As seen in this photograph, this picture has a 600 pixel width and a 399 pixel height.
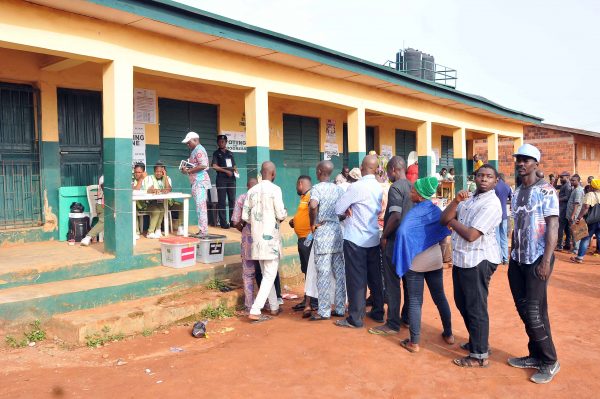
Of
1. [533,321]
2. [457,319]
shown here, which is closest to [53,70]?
[457,319]

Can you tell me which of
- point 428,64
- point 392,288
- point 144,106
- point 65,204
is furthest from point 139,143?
point 428,64

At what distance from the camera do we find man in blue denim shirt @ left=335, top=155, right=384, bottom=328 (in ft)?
18.2

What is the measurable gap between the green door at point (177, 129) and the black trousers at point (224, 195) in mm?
528

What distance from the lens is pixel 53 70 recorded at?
25.1ft

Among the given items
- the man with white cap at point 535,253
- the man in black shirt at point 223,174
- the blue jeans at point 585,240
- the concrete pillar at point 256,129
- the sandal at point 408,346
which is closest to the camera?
the man with white cap at point 535,253

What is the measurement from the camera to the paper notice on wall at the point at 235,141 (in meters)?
10.5

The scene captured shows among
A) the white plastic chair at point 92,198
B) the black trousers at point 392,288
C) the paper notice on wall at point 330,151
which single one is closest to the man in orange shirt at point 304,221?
the black trousers at point 392,288

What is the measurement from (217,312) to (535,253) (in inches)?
149

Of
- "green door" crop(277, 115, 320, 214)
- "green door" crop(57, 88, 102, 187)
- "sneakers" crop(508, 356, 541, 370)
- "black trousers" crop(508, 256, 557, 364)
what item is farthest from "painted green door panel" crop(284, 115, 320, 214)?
"black trousers" crop(508, 256, 557, 364)

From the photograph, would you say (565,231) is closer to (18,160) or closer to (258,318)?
(258,318)

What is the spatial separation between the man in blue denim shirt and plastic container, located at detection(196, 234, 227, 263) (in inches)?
91.6

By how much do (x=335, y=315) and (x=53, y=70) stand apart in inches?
215

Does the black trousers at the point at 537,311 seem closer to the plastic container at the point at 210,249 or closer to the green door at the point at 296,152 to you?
the plastic container at the point at 210,249

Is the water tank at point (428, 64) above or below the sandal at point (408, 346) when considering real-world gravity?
above
